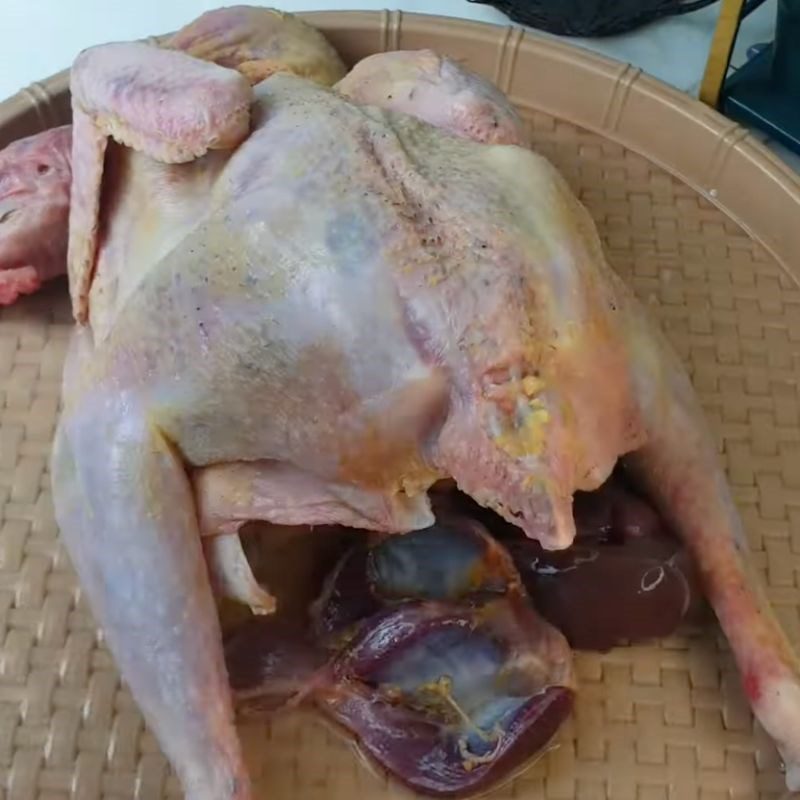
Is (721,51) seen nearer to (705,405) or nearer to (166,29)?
(705,405)

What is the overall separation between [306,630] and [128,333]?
229 millimetres

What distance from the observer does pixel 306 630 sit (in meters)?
0.82

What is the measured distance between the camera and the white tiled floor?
134 centimetres

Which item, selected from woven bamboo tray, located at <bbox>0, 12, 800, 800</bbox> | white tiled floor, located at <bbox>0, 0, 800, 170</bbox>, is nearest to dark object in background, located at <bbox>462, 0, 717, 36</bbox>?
white tiled floor, located at <bbox>0, 0, 800, 170</bbox>

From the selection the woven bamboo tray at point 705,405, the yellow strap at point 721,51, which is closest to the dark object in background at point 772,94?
the yellow strap at point 721,51

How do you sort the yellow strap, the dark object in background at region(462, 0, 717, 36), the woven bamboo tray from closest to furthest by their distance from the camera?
1. the woven bamboo tray
2. the yellow strap
3. the dark object in background at region(462, 0, 717, 36)

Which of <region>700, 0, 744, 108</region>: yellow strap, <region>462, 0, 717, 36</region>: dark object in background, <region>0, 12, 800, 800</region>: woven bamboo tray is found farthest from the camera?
<region>462, 0, 717, 36</region>: dark object in background

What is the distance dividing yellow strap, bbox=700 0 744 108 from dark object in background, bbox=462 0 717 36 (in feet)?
0.38

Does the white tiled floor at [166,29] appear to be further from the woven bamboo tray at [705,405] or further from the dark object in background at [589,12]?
the woven bamboo tray at [705,405]

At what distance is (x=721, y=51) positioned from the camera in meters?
1.20

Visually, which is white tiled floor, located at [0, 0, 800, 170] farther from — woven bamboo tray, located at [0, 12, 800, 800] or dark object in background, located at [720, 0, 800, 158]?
Answer: woven bamboo tray, located at [0, 12, 800, 800]

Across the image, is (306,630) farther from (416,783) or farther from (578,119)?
(578,119)

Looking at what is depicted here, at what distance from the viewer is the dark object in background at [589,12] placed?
129 centimetres

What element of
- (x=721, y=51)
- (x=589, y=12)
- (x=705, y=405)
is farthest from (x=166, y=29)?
(x=705, y=405)
